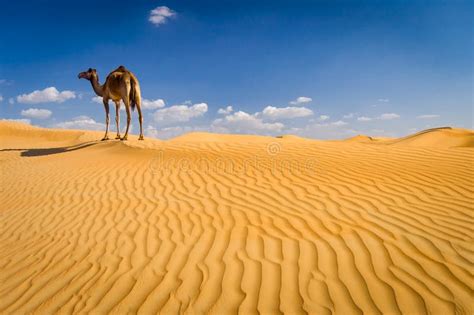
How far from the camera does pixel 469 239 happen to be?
12.0 ft

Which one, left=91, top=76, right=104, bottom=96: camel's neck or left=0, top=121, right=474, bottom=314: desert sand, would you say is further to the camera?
left=91, top=76, right=104, bottom=96: camel's neck

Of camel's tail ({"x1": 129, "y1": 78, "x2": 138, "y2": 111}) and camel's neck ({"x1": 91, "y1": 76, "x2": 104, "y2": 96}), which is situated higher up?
camel's neck ({"x1": 91, "y1": 76, "x2": 104, "y2": 96})

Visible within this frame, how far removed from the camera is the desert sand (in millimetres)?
2850

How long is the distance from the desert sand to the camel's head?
8.24 metres

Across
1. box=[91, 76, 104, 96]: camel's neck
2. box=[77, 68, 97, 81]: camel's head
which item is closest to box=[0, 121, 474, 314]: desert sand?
box=[91, 76, 104, 96]: camel's neck

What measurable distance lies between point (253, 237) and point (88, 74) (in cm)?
1454

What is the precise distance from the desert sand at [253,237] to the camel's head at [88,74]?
824 centimetres

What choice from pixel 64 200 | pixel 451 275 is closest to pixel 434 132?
pixel 451 275

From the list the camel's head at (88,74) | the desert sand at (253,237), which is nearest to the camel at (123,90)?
the camel's head at (88,74)

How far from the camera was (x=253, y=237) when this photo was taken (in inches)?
161

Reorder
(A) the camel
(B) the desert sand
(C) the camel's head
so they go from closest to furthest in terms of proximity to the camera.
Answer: (B) the desert sand < (A) the camel < (C) the camel's head

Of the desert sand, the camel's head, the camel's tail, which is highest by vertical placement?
the camel's head

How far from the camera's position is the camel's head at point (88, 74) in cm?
1493

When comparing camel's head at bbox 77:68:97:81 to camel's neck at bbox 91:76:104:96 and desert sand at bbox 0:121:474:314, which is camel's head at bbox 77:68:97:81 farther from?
desert sand at bbox 0:121:474:314
